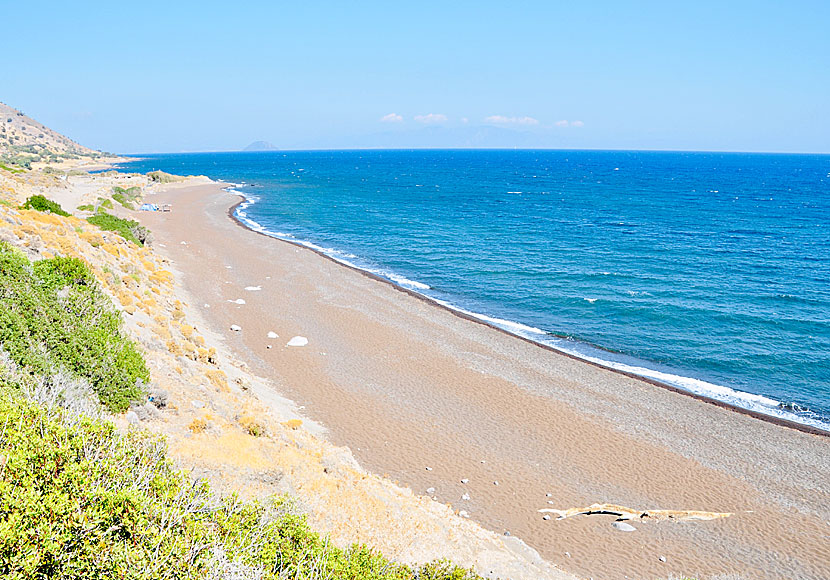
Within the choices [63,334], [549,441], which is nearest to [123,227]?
[63,334]

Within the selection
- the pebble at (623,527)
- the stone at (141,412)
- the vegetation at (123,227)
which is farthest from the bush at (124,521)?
the vegetation at (123,227)

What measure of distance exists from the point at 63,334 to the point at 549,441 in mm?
15564

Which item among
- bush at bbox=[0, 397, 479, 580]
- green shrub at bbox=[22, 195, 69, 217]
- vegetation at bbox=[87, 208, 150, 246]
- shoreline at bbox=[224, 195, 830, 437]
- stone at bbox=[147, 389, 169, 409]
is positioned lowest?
shoreline at bbox=[224, 195, 830, 437]

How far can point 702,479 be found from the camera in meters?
17.8

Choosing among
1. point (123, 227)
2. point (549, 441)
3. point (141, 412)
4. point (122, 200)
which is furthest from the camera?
point (122, 200)

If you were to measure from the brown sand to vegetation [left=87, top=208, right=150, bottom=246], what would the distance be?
1082cm

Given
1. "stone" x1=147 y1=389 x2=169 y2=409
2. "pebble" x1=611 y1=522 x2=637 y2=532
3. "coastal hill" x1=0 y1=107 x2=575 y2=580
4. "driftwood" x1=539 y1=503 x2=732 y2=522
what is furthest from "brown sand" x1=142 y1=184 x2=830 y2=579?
"stone" x1=147 y1=389 x2=169 y2=409

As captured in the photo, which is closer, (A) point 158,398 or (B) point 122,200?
(A) point 158,398

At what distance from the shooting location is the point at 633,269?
44.1 m

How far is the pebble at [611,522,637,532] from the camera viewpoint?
49.4 ft

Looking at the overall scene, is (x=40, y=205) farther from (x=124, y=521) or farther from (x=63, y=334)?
(x=124, y=521)

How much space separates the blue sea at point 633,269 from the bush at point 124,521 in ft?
69.5

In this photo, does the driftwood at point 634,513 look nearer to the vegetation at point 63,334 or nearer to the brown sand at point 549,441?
the brown sand at point 549,441

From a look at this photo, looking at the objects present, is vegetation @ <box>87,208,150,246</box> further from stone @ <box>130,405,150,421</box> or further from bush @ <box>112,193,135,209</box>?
stone @ <box>130,405,150,421</box>
